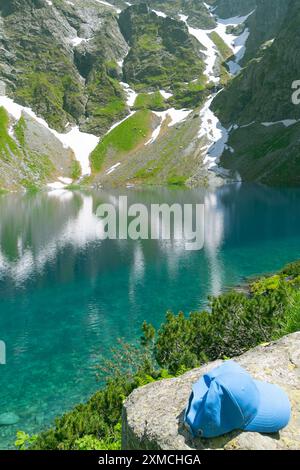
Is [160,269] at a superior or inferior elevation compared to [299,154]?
inferior

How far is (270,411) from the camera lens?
7898mm

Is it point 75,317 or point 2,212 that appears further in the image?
point 2,212

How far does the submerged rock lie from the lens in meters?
24.0

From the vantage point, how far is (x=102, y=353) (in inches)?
1288

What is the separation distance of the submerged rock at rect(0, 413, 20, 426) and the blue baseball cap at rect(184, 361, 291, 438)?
19908mm

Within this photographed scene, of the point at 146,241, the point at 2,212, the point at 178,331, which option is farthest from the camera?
the point at 2,212

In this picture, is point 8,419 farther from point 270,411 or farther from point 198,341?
point 270,411

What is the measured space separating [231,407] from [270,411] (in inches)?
40.9

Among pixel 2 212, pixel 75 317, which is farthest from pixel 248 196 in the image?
pixel 75 317

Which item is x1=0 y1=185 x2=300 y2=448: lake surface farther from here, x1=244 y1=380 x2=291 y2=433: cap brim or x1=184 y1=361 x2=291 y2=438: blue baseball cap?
x1=244 y1=380 x2=291 y2=433: cap brim

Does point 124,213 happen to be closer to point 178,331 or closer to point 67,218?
point 67,218

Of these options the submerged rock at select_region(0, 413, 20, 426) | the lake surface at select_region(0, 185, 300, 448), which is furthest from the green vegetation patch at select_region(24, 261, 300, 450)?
the lake surface at select_region(0, 185, 300, 448)

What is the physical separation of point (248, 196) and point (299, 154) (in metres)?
58.1

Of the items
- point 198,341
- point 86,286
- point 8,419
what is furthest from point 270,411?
point 86,286
